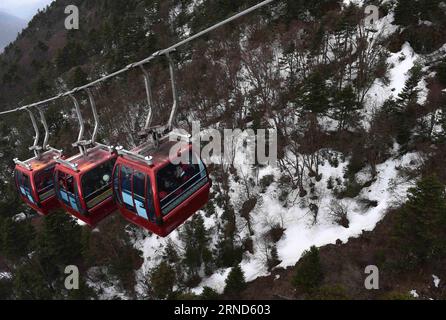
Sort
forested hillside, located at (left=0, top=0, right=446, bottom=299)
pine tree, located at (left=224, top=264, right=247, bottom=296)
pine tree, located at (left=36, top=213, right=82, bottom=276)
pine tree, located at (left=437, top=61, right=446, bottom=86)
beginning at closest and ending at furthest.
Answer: forested hillside, located at (left=0, top=0, right=446, bottom=299) < pine tree, located at (left=224, top=264, right=247, bottom=296) < pine tree, located at (left=437, top=61, right=446, bottom=86) < pine tree, located at (left=36, top=213, right=82, bottom=276)

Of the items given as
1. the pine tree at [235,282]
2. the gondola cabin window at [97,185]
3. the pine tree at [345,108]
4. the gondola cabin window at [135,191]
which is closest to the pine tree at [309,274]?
the pine tree at [235,282]

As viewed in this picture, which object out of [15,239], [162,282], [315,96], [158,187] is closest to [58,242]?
[15,239]

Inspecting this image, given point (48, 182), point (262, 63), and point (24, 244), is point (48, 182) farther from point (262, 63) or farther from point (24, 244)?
point (24, 244)

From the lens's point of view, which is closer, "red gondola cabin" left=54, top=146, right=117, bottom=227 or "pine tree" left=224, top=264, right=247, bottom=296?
"red gondola cabin" left=54, top=146, right=117, bottom=227

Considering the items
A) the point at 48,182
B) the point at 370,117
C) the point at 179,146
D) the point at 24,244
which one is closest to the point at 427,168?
the point at 370,117

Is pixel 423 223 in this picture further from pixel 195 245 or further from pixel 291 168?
pixel 195 245

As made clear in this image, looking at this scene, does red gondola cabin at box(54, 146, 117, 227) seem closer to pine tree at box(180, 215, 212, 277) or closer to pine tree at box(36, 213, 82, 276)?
pine tree at box(180, 215, 212, 277)

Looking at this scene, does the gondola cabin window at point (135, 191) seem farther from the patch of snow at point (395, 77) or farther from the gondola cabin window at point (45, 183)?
the patch of snow at point (395, 77)

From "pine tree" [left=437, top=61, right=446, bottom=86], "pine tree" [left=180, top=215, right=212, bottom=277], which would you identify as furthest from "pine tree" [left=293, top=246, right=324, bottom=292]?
"pine tree" [left=437, top=61, right=446, bottom=86]
